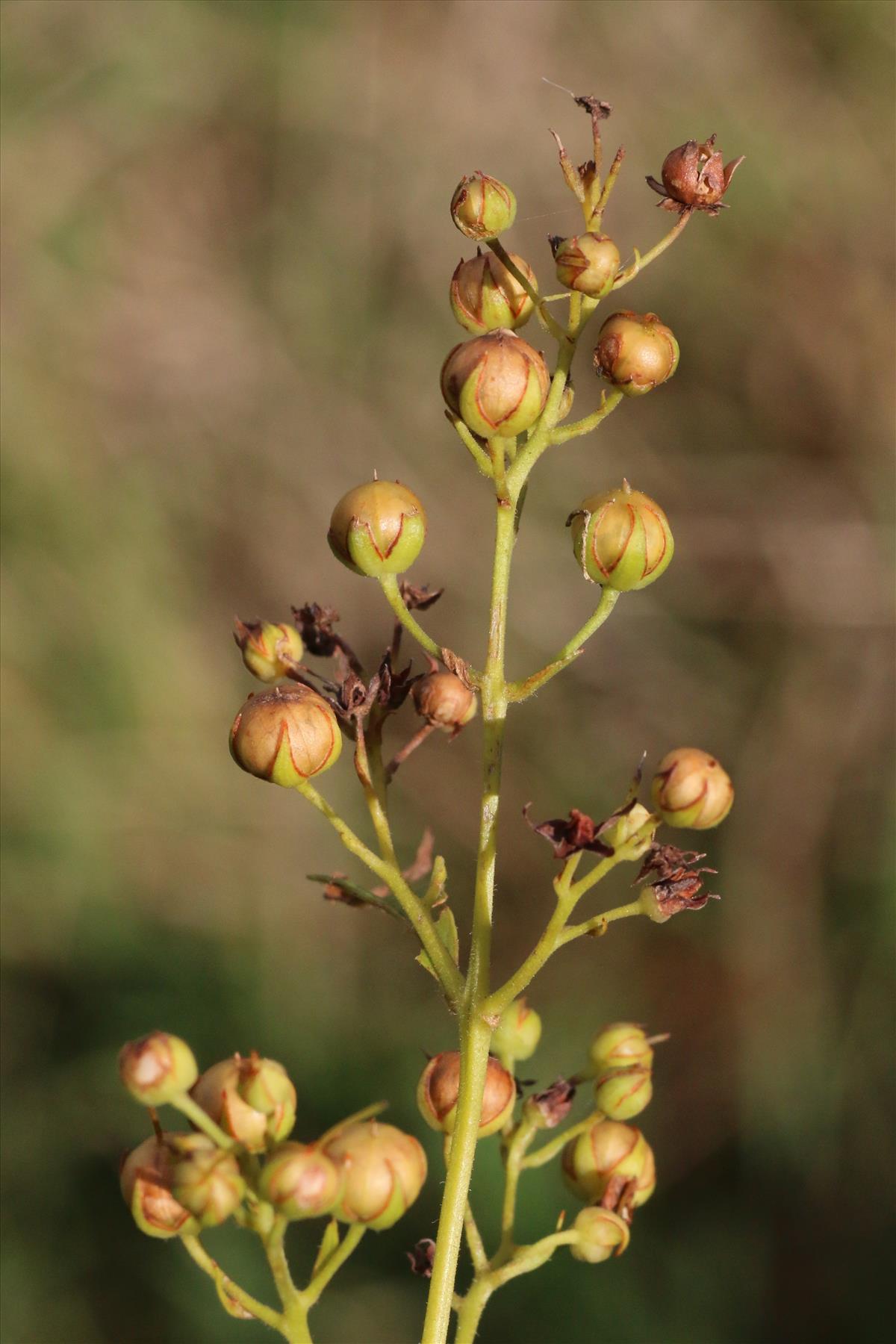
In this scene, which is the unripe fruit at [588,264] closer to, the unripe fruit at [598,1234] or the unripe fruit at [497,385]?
the unripe fruit at [497,385]

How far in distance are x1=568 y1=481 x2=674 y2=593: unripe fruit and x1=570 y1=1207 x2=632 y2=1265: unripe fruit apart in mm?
976

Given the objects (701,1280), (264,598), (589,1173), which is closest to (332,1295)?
(701,1280)

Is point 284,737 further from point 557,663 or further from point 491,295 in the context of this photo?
point 491,295

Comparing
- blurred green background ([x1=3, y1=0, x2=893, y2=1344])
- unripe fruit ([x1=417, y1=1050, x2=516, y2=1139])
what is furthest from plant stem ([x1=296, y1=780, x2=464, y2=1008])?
blurred green background ([x1=3, y1=0, x2=893, y2=1344])

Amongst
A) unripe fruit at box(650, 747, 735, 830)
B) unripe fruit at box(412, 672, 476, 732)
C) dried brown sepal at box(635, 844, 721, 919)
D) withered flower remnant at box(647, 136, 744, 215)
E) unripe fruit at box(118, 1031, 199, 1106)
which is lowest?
unripe fruit at box(118, 1031, 199, 1106)

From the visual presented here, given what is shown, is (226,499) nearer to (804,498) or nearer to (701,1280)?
(804,498)

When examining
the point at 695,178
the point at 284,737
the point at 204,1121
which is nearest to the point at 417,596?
the point at 284,737

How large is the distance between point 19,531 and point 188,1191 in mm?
4300

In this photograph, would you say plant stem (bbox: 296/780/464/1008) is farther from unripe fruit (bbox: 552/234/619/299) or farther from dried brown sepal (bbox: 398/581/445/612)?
unripe fruit (bbox: 552/234/619/299)

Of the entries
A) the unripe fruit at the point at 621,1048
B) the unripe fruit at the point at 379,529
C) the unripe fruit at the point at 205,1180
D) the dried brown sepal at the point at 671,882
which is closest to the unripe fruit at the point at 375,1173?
the unripe fruit at the point at 205,1180

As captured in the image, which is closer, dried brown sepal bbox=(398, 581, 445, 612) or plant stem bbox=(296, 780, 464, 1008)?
plant stem bbox=(296, 780, 464, 1008)

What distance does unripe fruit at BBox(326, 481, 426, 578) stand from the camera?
1.86 meters

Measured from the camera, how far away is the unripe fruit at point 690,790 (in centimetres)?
183

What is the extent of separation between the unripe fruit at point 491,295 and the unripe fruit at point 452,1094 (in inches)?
40.6
